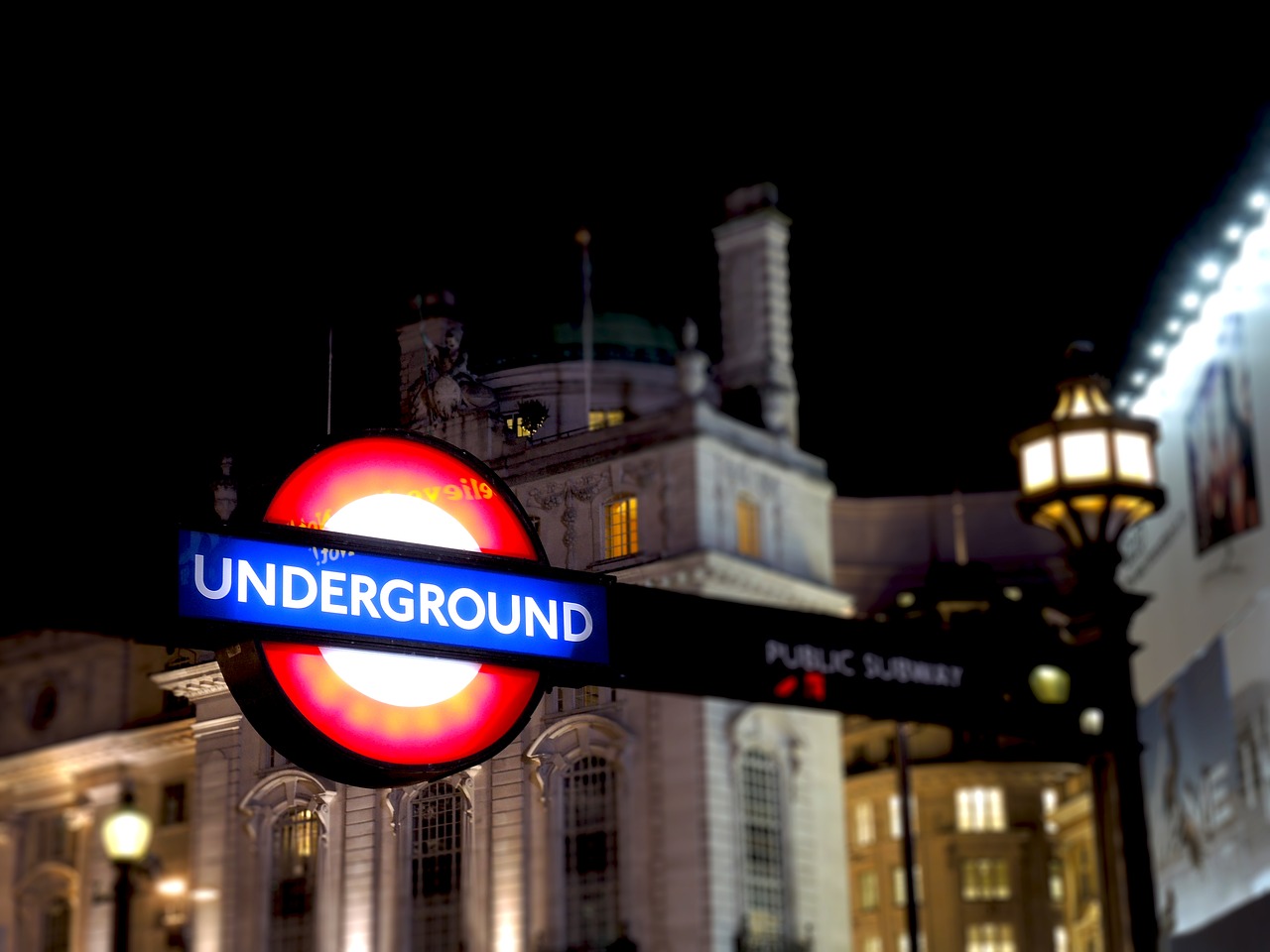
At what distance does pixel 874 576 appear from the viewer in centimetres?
9062

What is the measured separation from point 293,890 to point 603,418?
183 centimetres

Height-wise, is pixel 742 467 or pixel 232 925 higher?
pixel 742 467

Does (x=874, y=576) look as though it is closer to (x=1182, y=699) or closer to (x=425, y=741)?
(x=1182, y=699)

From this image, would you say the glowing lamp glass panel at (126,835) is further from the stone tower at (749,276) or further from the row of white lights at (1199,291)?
the row of white lights at (1199,291)

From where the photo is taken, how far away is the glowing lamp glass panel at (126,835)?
38.5 ft

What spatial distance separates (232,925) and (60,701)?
3161 mm

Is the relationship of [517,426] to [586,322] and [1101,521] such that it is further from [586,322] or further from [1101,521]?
[1101,521]

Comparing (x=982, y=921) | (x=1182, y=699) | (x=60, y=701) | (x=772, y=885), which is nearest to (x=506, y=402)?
(x=772, y=885)

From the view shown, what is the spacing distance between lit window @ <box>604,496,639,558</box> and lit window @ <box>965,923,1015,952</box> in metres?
94.1

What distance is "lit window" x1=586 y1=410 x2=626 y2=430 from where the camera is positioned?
19.9 ft

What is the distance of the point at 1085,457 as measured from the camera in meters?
9.11

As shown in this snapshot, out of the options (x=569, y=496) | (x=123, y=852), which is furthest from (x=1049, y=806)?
(x=569, y=496)

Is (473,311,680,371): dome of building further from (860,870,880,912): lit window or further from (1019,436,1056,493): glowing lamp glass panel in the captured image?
(860,870,880,912): lit window

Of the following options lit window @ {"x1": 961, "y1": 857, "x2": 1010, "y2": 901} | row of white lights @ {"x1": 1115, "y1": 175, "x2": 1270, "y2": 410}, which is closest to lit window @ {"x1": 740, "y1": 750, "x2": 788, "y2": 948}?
row of white lights @ {"x1": 1115, "y1": 175, "x2": 1270, "y2": 410}
